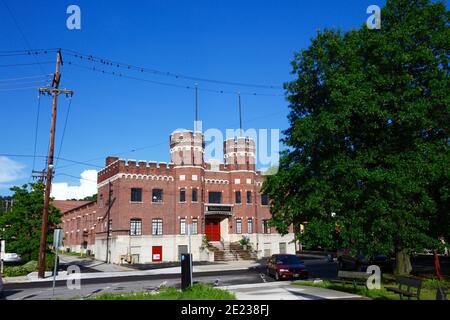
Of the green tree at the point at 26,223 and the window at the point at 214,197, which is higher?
the window at the point at 214,197

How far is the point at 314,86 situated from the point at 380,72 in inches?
138

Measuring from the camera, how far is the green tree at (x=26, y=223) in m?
32.3

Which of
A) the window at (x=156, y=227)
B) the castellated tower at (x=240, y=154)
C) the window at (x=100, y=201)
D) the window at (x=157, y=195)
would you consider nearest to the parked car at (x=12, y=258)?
the window at (x=100, y=201)

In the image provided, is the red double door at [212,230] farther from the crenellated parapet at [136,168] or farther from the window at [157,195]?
the crenellated parapet at [136,168]

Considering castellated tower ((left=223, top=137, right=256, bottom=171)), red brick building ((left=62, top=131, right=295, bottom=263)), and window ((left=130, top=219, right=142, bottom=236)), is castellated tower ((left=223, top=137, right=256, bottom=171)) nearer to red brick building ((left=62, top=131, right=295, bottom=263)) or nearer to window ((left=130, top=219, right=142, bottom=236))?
red brick building ((left=62, top=131, right=295, bottom=263))

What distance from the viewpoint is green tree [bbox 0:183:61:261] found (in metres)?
32.3

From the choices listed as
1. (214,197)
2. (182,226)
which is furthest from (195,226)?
(214,197)

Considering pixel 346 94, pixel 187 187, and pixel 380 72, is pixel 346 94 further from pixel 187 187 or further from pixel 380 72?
pixel 187 187

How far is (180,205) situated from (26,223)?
49.8 feet

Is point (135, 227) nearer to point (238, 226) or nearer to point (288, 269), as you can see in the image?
point (238, 226)

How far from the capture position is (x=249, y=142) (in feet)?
157

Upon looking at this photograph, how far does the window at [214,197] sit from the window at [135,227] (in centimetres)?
857

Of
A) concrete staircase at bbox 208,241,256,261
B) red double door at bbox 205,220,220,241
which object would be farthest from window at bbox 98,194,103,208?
concrete staircase at bbox 208,241,256,261
